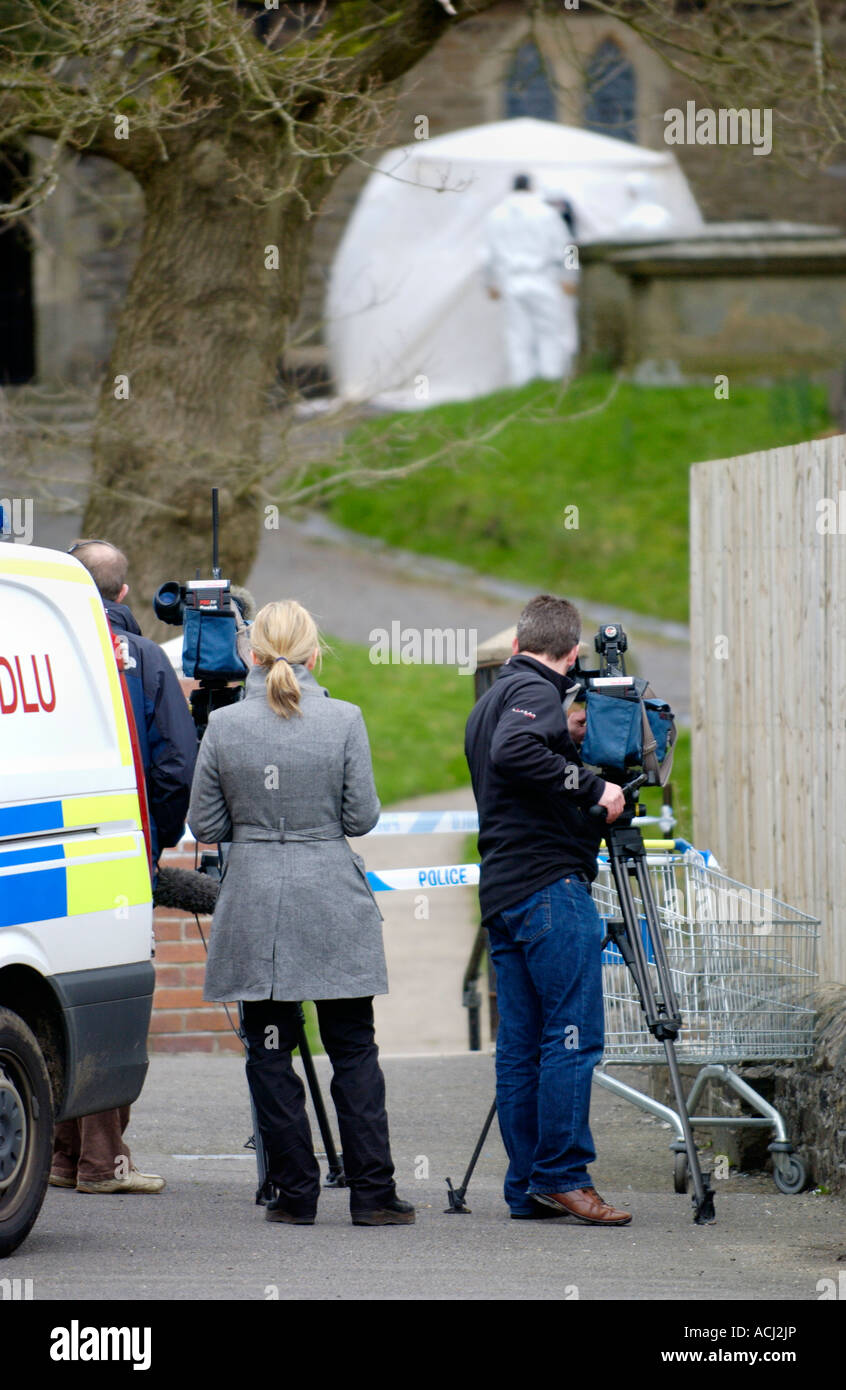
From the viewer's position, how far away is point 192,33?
9016 mm

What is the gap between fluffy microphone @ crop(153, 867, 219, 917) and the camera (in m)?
6.45

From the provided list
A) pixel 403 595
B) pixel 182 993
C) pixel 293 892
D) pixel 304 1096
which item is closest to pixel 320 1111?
pixel 304 1096

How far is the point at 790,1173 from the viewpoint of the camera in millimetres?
6344

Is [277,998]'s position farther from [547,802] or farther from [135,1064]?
[547,802]

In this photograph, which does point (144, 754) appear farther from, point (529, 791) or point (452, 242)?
point (452, 242)

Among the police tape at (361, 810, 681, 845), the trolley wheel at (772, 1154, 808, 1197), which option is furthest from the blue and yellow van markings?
the trolley wheel at (772, 1154, 808, 1197)

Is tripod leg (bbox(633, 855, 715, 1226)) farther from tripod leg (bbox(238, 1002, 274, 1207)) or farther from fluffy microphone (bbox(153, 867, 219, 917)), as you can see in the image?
fluffy microphone (bbox(153, 867, 219, 917))

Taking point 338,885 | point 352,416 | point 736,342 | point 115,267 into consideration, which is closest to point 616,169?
point 736,342

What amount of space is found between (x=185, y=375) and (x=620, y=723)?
506 centimetres

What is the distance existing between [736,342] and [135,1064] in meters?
16.7

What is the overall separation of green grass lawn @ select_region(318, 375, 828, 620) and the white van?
41.6 feet

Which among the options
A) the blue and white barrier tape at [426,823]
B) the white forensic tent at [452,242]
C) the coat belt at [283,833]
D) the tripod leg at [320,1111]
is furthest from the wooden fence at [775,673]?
the white forensic tent at [452,242]

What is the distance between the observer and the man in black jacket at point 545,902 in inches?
222

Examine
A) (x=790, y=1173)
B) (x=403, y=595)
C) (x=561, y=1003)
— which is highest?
(x=403, y=595)
